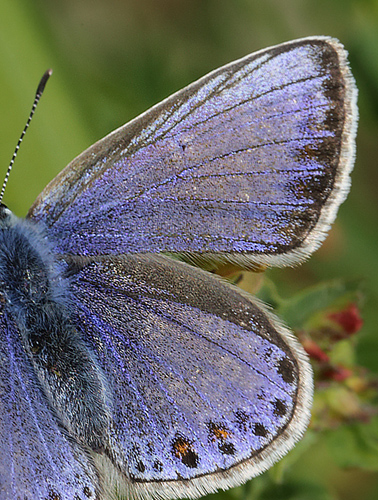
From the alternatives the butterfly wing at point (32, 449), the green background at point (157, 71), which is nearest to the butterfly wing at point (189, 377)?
the butterfly wing at point (32, 449)

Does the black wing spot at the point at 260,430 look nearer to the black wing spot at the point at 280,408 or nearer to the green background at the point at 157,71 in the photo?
the black wing spot at the point at 280,408

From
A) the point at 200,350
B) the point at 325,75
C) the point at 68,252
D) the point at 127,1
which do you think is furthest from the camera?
the point at 127,1

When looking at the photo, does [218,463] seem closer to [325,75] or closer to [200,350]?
[200,350]

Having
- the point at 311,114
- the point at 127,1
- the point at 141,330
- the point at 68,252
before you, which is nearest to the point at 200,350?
the point at 141,330

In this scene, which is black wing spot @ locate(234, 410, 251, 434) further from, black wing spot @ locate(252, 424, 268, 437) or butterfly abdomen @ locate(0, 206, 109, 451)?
butterfly abdomen @ locate(0, 206, 109, 451)

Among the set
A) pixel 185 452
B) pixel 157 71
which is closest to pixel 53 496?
pixel 185 452

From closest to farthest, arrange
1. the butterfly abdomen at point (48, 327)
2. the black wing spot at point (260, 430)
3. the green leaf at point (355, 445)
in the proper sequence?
the black wing spot at point (260, 430) < the butterfly abdomen at point (48, 327) < the green leaf at point (355, 445)

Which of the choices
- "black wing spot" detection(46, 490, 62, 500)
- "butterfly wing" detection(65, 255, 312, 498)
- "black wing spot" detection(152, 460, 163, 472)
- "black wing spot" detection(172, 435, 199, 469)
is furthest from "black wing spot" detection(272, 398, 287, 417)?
"black wing spot" detection(46, 490, 62, 500)
